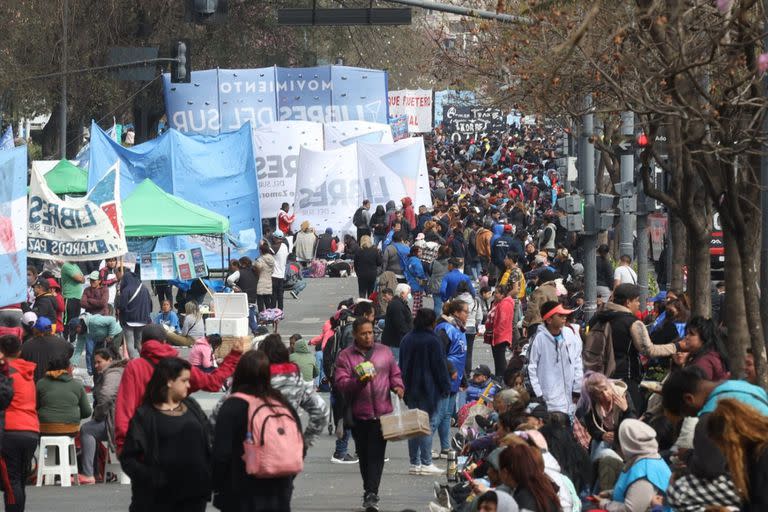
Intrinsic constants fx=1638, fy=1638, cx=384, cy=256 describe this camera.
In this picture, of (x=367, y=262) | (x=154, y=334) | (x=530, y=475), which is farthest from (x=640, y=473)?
(x=367, y=262)

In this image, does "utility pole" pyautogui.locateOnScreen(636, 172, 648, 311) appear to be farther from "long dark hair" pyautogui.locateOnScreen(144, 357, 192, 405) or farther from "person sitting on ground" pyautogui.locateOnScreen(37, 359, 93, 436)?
"long dark hair" pyautogui.locateOnScreen(144, 357, 192, 405)

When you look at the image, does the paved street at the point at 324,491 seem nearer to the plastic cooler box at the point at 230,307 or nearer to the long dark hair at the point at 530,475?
the long dark hair at the point at 530,475

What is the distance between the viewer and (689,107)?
430 inches

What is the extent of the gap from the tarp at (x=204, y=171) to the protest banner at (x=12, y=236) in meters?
14.6

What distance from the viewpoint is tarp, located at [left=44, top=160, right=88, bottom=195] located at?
37000 mm

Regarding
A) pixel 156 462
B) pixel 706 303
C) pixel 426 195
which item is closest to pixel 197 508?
pixel 156 462

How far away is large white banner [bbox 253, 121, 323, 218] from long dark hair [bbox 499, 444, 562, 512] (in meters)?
31.5

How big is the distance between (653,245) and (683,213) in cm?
1968

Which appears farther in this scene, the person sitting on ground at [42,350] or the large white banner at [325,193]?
the large white banner at [325,193]

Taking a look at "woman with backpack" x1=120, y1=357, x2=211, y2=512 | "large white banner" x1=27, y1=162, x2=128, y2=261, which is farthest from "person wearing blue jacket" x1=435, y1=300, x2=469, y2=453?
"large white banner" x1=27, y1=162, x2=128, y2=261

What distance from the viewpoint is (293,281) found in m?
32.4

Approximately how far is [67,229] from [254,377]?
1457cm

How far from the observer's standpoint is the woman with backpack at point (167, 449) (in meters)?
8.22

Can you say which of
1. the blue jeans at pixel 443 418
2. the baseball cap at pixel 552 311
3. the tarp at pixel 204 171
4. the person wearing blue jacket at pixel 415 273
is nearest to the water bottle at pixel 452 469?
the baseball cap at pixel 552 311
